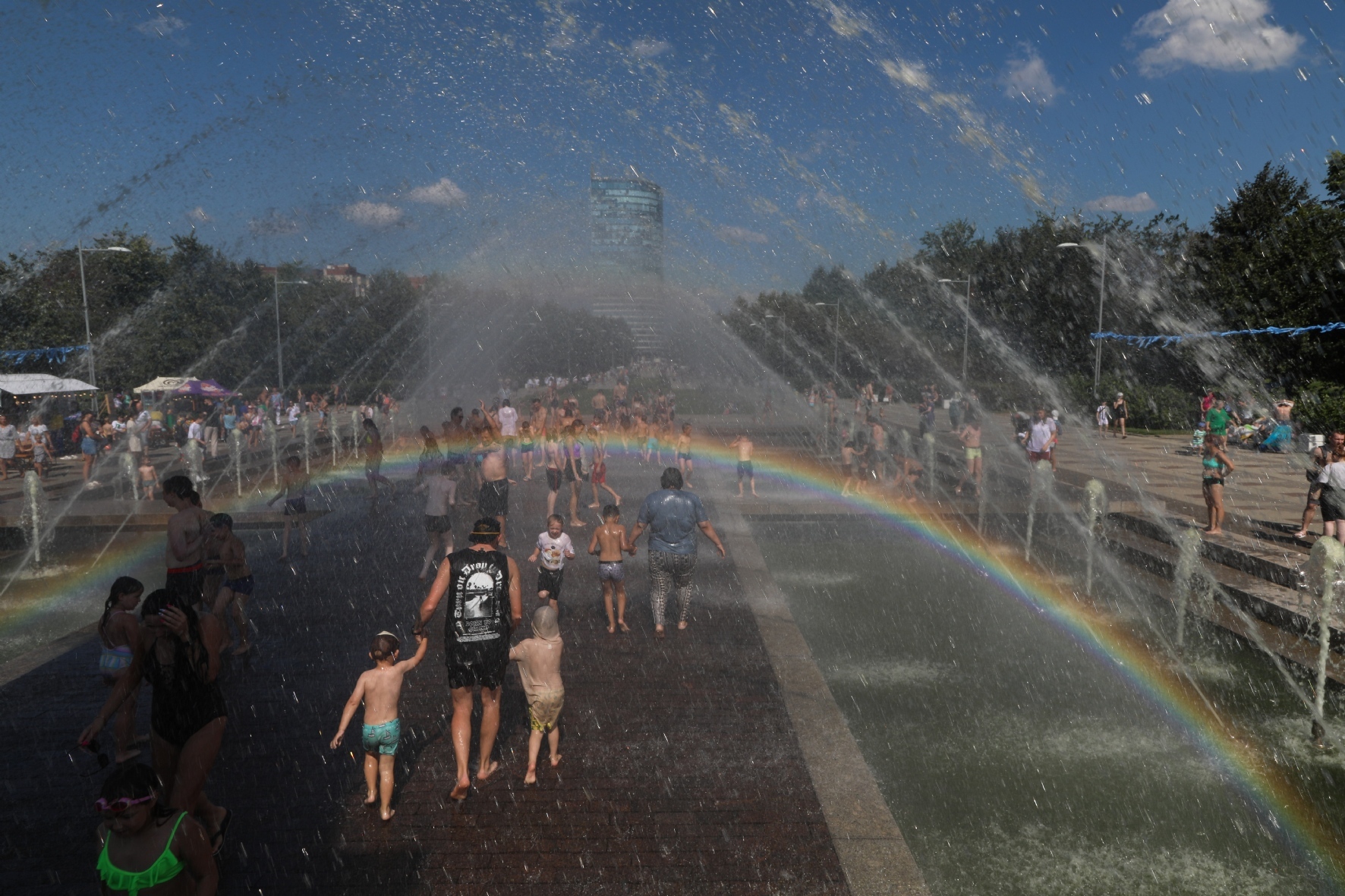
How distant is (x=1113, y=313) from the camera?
52.9 meters

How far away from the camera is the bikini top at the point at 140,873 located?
322 centimetres

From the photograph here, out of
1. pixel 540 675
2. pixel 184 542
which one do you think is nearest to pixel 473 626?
pixel 540 675

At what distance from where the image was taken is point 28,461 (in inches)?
980

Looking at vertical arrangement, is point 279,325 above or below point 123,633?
above

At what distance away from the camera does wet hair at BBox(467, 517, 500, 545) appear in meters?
5.84

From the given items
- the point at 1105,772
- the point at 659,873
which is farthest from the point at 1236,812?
the point at 659,873

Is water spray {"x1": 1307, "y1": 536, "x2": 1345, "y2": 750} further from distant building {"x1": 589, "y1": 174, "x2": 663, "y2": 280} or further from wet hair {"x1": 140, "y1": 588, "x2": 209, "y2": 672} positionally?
distant building {"x1": 589, "y1": 174, "x2": 663, "y2": 280}

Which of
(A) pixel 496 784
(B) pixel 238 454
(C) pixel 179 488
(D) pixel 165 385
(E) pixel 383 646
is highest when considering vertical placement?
(D) pixel 165 385

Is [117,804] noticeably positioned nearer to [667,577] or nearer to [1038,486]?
[667,577]

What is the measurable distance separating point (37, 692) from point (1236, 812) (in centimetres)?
830

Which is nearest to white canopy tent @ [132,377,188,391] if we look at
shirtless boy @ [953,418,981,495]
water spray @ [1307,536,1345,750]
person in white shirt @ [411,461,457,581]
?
shirtless boy @ [953,418,981,495]

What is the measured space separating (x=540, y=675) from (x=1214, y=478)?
10409 mm

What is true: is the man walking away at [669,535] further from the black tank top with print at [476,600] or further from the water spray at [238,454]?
the water spray at [238,454]

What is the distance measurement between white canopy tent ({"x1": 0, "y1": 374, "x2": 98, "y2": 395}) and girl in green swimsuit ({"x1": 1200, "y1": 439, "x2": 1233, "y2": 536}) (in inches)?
1283
